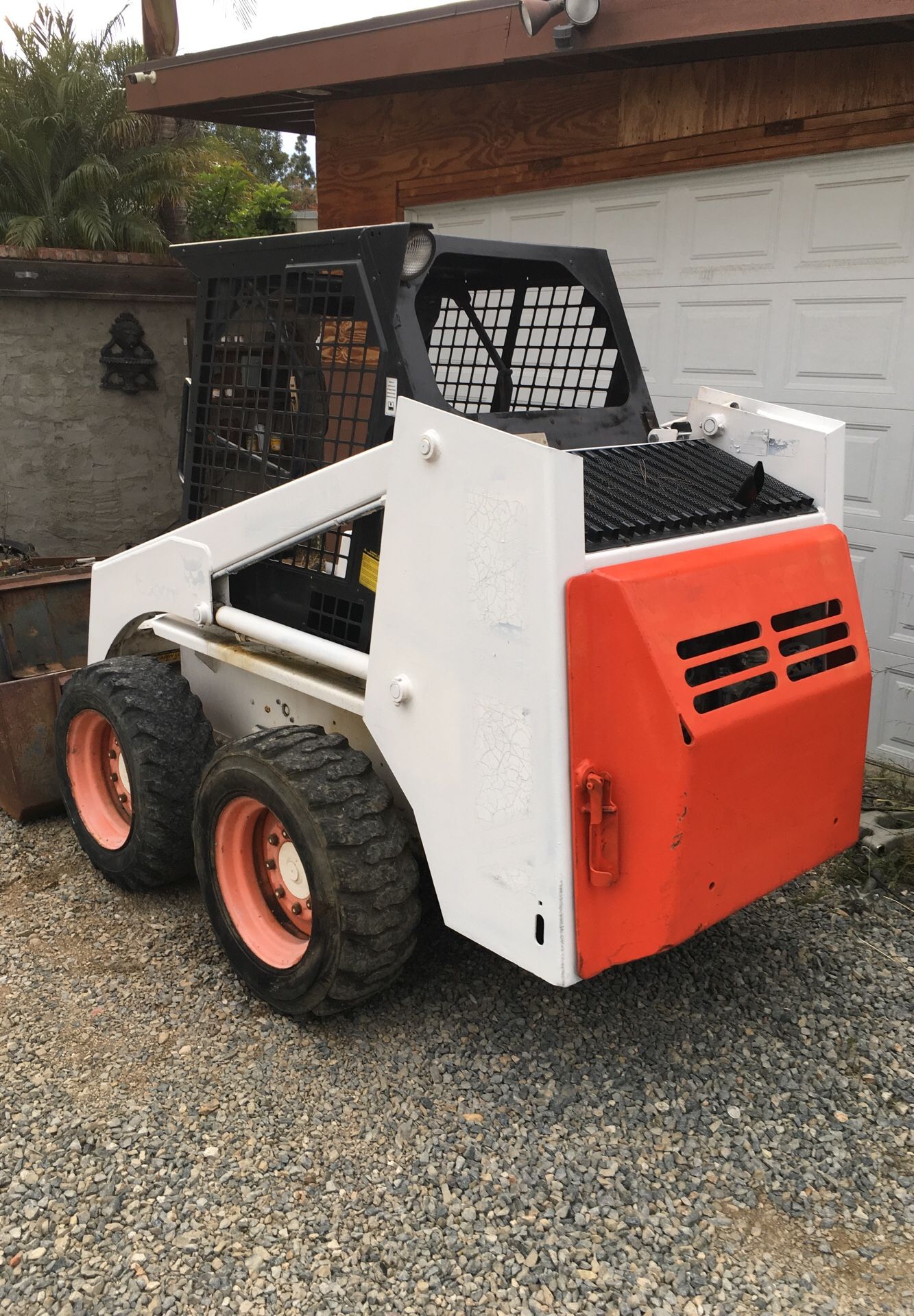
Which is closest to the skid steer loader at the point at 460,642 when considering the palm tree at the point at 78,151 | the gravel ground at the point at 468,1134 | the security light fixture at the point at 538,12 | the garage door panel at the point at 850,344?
the gravel ground at the point at 468,1134

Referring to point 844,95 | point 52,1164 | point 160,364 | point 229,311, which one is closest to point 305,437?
point 229,311

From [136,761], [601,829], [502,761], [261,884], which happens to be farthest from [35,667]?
[601,829]

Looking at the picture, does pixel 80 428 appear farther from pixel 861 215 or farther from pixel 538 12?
pixel 861 215

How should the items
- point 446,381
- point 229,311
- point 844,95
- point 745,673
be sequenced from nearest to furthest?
point 745,673
point 229,311
point 446,381
point 844,95

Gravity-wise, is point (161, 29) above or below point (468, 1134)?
above

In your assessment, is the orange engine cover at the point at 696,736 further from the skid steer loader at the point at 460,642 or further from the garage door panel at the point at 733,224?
the garage door panel at the point at 733,224

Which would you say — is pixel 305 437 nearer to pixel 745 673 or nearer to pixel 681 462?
pixel 681 462

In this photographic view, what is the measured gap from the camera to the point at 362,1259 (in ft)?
7.79

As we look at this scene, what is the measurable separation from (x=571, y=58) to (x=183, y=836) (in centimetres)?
402

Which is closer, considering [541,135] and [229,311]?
[229,311]

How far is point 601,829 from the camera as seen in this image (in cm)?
248

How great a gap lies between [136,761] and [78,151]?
8929 mm

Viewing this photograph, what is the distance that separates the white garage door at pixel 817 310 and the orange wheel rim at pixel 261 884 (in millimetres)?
2971

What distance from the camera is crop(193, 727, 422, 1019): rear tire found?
9.42 feet
